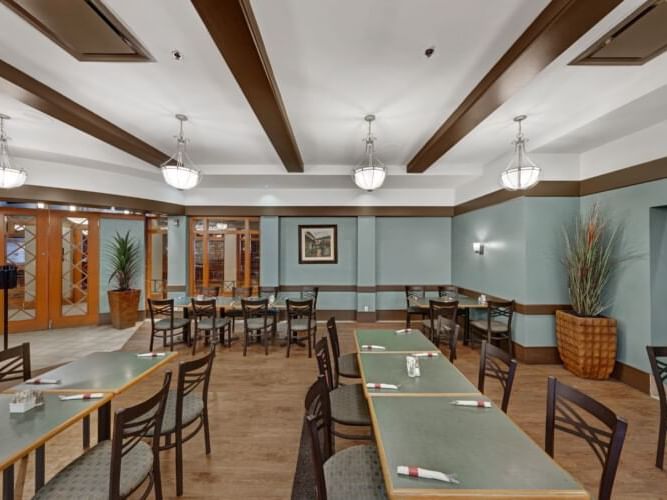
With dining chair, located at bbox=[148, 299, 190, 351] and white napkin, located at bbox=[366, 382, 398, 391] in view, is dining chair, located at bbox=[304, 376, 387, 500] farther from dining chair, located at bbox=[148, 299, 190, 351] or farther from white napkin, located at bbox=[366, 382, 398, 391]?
dining chair, located at bbox=[148, 299, 190, 351]

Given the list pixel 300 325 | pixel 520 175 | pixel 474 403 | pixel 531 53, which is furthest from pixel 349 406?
pixel 520 175

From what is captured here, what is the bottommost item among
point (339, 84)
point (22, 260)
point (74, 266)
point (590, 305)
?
point (590, 305)

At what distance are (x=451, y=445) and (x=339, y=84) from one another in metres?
3.00

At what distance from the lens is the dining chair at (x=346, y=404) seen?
2143 mm

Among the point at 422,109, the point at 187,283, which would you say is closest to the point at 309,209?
the point at 187,283

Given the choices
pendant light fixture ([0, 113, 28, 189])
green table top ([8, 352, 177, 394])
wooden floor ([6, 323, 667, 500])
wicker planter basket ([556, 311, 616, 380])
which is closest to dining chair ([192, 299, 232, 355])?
wooden floor ([6, 323, 667, 500])

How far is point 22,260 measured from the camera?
609 cm

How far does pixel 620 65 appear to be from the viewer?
2541 millimetres

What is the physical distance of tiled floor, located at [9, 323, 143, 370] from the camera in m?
4.75

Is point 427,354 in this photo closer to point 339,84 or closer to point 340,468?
point 340,468

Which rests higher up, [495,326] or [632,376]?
[495,326]

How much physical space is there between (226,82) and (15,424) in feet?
9.65

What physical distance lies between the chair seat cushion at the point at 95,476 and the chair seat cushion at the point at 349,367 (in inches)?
66.8

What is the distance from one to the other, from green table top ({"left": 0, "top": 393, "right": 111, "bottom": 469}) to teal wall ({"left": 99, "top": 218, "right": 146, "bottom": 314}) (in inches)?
227
